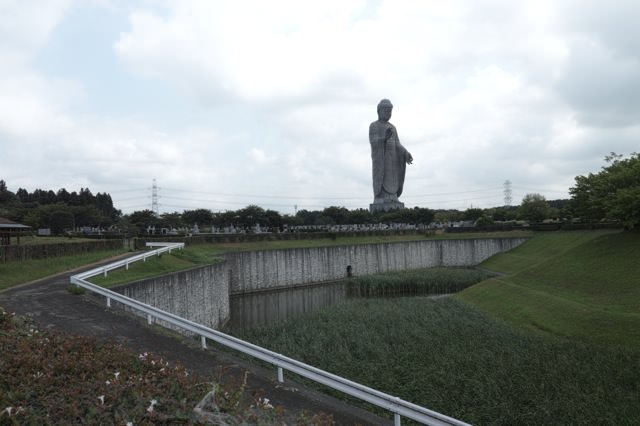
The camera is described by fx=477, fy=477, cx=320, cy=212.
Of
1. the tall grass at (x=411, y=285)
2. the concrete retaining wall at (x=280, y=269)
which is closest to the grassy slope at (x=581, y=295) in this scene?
the tall grass at (x=411, y=285)

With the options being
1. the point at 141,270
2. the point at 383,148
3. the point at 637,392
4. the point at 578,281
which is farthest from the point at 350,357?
the point at 383,148

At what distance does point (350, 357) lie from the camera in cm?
1510

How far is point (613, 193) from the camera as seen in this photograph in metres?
32.3

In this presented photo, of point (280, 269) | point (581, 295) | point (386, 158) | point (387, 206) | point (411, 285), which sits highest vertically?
point (386, 158)

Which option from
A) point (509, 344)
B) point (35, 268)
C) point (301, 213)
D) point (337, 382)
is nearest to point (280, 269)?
point (35, 268)

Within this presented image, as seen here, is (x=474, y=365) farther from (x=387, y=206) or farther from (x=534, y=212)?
(x=534, y=212)

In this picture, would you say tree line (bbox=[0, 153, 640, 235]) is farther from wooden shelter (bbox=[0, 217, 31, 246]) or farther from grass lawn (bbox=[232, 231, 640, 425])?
wooden shelter (bbox=[0, 217, 31, 246])

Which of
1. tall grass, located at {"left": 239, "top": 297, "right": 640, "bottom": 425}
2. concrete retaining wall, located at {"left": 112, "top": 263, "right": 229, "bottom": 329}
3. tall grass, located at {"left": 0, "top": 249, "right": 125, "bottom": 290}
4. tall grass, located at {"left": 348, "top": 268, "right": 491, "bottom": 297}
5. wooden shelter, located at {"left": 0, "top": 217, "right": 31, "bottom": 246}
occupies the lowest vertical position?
tall grass, located at {"left": 348, "top": 268, "right": 491, "bottom": 297}

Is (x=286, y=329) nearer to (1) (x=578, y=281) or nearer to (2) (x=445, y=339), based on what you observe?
(2) (x=445, y=339)

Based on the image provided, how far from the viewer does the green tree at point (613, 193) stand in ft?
95.1

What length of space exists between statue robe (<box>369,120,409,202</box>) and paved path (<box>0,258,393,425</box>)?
194 ft

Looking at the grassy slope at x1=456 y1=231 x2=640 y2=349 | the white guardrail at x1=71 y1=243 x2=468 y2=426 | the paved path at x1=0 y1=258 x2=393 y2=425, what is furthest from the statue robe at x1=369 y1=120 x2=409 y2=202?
the white guardrail at x1=71 y1=243 x2=468 y2=426

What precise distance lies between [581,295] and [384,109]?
51.2 metres

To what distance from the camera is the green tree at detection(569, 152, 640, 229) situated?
1141 inches
